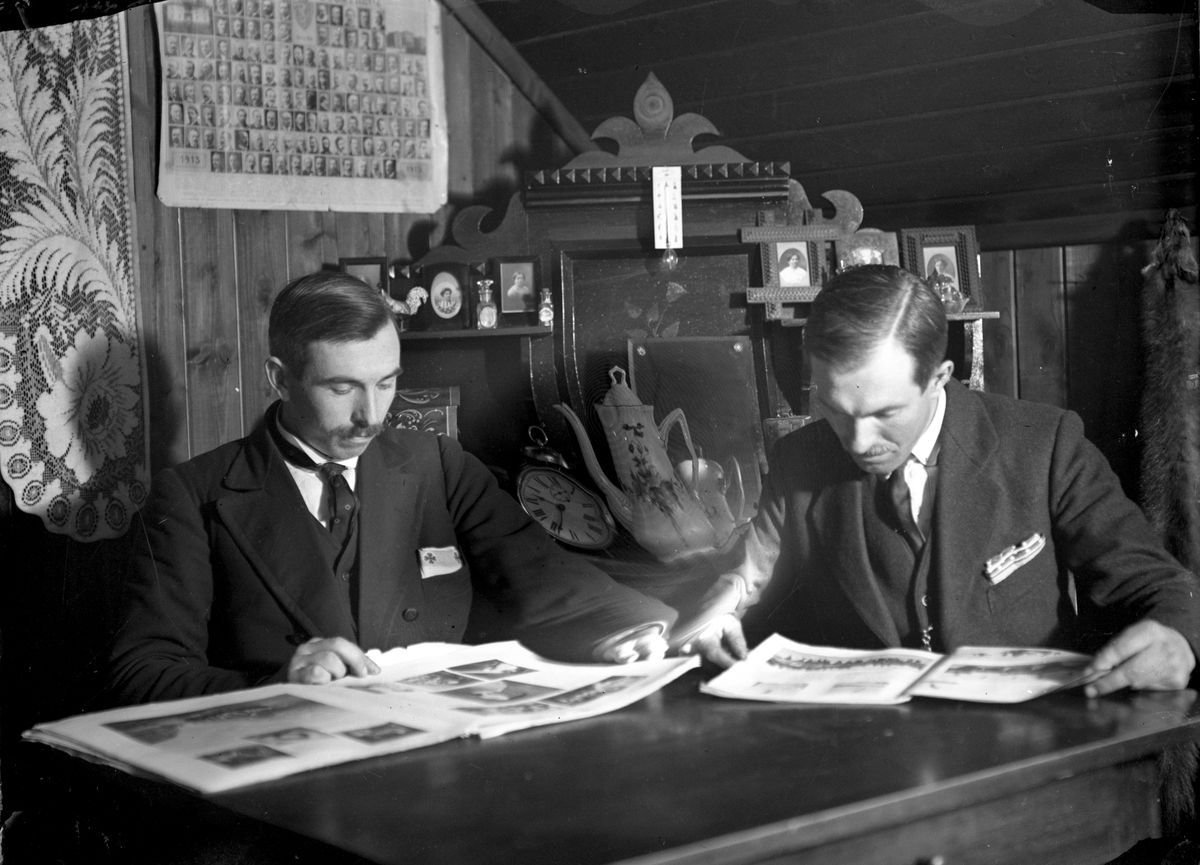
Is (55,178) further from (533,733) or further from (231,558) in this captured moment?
(533,733)

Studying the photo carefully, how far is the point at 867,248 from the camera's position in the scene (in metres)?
1.69

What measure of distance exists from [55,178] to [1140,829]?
149cm

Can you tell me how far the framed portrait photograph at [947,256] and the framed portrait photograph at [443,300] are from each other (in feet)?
2.30

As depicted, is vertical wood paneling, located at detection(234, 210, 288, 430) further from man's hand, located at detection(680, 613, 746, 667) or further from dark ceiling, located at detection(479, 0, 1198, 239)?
man's hand, located at detection(680, 613, 746, 667)


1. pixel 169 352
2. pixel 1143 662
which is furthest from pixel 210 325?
pixel 1143 662

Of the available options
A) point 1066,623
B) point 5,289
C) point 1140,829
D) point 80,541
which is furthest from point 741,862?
point 5,289

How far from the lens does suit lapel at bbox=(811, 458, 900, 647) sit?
1.52 meters

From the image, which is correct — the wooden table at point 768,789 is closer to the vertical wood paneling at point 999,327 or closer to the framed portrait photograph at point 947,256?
the vertical wood paneling at point 999,327

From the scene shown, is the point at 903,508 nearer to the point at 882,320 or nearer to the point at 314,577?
the point at 882,320

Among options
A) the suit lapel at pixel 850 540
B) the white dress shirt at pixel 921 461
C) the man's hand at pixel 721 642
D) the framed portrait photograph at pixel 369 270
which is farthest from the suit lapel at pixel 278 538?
the white dress shirt at pixel 921 461

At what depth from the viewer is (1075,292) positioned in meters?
1.56

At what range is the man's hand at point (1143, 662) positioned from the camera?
1183mm

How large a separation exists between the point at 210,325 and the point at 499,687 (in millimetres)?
610

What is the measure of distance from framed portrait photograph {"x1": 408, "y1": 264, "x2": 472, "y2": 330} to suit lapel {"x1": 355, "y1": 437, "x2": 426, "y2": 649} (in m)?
0.19
